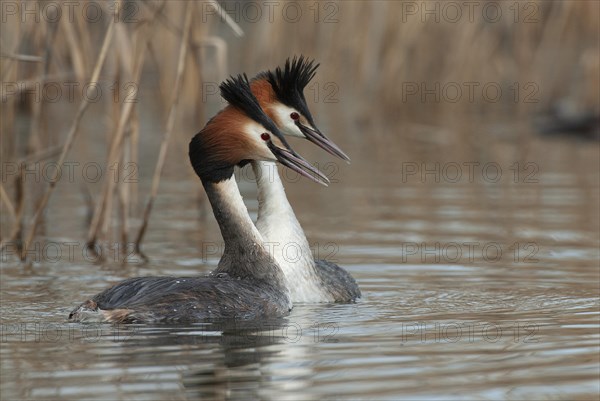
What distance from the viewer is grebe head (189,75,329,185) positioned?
7.58m

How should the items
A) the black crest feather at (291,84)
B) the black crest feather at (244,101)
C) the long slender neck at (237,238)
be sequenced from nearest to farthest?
the black crest feather at (244,101) → the long slender neck at (237,238) → the black crest feather at (291,84)

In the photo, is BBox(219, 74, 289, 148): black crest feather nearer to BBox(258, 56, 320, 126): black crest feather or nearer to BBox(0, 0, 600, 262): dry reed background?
BBox(258, 56, 320, 126): black crest feather

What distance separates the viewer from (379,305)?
7.70 m

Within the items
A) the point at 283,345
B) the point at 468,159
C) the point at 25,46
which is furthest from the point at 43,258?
the point at 25,46

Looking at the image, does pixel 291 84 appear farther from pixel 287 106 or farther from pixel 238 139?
pixel 238 139

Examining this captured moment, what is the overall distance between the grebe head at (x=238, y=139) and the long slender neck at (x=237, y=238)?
0.53 ft

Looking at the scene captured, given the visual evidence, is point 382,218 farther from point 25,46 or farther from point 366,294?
point 25,46

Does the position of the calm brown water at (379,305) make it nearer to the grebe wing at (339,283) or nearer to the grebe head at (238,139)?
the grebe wing at (339,283)

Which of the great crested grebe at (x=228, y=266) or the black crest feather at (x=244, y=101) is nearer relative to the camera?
the great crested grebe at (x=228, y=266)

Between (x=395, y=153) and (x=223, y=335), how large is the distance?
8.95 metres

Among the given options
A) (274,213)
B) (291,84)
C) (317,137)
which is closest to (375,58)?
(317,137)

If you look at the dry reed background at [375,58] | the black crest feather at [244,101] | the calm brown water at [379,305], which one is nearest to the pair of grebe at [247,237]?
the black crest feather at [244,101]

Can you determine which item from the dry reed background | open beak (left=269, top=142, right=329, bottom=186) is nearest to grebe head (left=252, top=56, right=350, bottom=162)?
open beak (left=269, top=142, right=329, bottom=186)

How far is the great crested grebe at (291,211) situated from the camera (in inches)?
313
